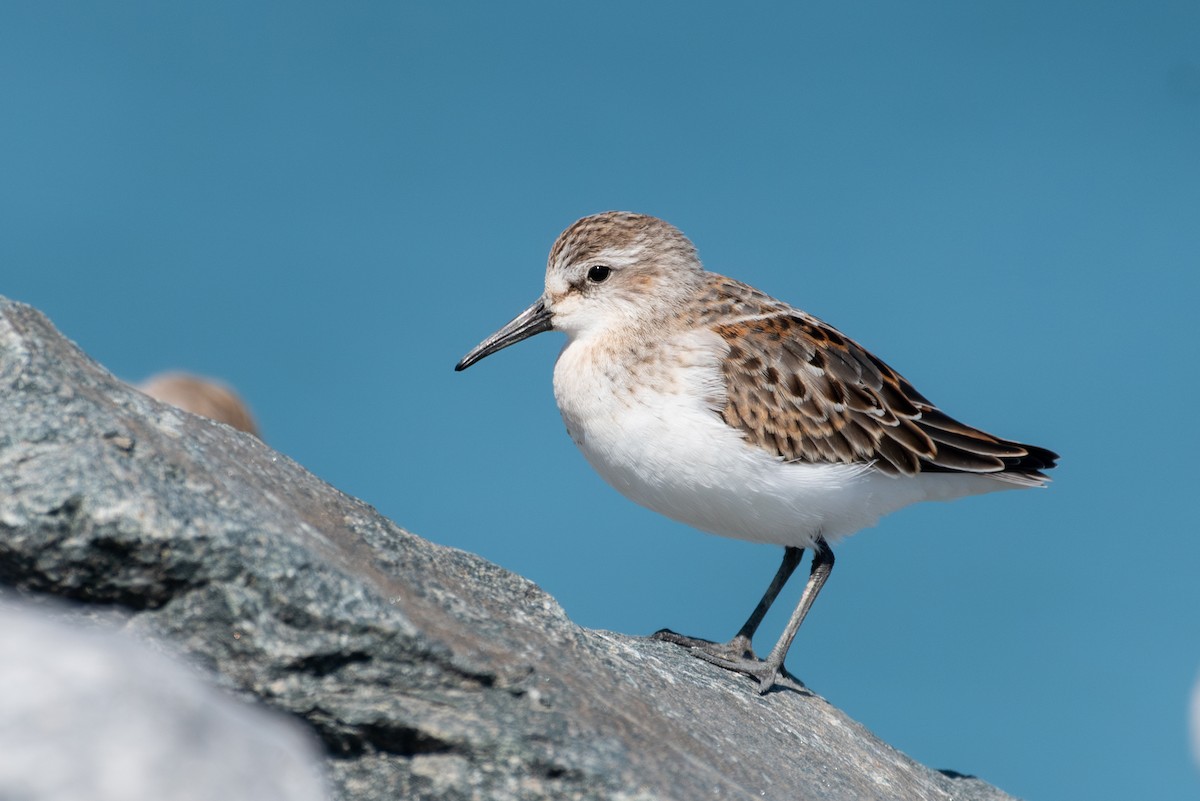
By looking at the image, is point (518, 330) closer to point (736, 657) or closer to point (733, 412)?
point (733, 412)

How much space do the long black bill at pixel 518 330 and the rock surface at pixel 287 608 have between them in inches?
136

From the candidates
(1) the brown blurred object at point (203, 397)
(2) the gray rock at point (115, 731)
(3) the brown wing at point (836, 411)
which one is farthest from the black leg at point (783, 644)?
(1) the brown blurred object at point (203, 397)

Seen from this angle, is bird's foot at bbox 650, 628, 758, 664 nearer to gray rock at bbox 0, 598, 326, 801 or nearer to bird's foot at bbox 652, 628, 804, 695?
bird's foot at bbox 652, 628, 804, 695

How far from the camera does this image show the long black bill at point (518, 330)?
28.0 ft

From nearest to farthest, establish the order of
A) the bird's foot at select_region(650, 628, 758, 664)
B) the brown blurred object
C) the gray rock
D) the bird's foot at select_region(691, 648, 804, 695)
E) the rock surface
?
1. the gray rock
2. the rock surface
3. the bird's foot at select_region(691, 648, 804, 695)
4. the bird's foot at select_region(650, 628, 758, 664)
5. the brown blurred object

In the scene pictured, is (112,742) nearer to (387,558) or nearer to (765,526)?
(387,558)

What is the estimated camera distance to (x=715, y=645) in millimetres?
8203

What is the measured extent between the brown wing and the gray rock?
3.93 meters

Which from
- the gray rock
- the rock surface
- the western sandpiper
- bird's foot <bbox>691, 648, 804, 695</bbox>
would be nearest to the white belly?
the western sandpiper

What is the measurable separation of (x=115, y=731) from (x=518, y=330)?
16.1ft

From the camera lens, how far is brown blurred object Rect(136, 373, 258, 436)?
13977mm

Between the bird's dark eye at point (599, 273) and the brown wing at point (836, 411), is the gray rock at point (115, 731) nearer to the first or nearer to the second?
the brown wing at point (836, 411)

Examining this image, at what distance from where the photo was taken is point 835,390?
8016 mm

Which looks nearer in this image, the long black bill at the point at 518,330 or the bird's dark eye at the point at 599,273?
the bird's dark eye at the point at 599,273
